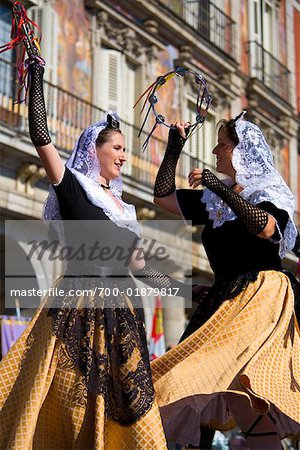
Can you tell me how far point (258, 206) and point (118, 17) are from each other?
34.7ft

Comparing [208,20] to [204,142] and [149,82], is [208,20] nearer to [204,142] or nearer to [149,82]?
[204,142]

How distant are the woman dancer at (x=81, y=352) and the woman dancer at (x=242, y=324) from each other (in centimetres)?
38

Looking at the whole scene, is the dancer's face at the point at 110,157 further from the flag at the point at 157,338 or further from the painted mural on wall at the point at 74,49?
the painted mural on wall at the point at 74,49

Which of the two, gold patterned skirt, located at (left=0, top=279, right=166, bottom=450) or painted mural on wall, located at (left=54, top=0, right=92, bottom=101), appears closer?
gold patterned skirt, located at (left=0, top=279, right=166, bottom=450)

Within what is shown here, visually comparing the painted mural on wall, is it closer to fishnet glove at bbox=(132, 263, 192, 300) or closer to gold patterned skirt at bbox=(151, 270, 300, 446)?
fishnet glove at bbox=(132, 263, 192, 300)

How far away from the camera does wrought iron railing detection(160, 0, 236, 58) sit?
1625cm

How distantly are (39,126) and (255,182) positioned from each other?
1.24m

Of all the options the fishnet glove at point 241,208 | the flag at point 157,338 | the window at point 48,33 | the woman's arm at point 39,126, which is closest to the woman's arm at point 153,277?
the fishnet glove at point 241,208

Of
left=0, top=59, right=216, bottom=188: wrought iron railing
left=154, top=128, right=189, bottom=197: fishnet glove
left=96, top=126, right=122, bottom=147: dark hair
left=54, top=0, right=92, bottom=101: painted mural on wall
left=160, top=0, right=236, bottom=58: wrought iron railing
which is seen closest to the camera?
left=96, top=126, right=122, bottom=147: dark hair

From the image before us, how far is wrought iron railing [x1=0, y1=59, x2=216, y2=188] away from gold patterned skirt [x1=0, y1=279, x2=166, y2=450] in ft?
22.8

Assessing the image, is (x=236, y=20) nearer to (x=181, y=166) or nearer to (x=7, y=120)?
(x=181, y=166)

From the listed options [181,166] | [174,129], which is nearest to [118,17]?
[181,166]
